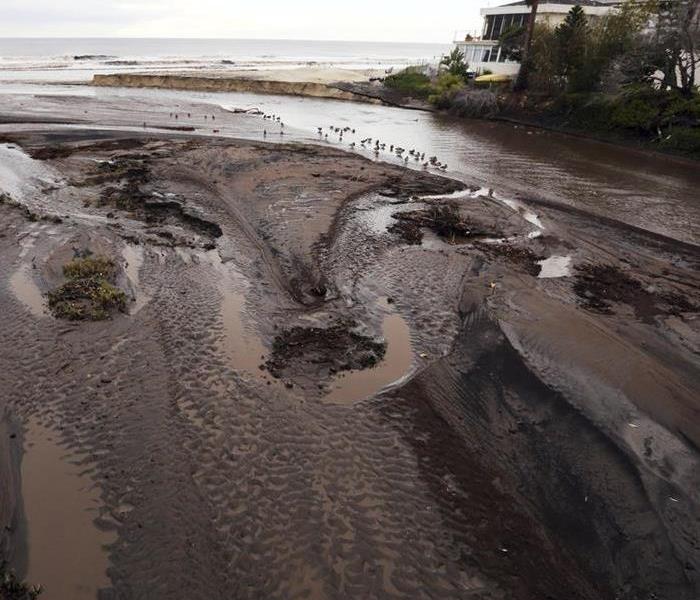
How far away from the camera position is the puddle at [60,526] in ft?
18.3

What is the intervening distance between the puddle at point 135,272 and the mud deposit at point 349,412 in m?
0.14

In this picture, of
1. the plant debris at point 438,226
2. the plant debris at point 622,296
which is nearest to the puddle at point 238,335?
the plant debris at point 438,226

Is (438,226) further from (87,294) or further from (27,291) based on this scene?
(27,291)

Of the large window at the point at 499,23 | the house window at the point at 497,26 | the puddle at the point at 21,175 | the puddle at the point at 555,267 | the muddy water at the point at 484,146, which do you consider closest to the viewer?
the puddle at the point at 555,267

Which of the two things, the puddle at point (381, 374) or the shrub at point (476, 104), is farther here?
the shrub at point (476, 104)

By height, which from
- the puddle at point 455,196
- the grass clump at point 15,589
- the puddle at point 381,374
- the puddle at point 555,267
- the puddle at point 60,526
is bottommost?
the puddle at point 60,526

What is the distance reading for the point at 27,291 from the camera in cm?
1130

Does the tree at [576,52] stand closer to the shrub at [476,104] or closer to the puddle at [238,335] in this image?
the shrub at [476,104]

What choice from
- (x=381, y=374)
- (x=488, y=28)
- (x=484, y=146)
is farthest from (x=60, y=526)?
(x=488, y=28)

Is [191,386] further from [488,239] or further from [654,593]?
[488,239]

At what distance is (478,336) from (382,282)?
3.13m

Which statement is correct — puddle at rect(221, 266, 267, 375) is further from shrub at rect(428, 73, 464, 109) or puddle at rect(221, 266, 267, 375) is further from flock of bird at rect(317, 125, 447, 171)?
shrub at rect(428, 73, 464, 109)

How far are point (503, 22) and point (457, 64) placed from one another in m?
6.49

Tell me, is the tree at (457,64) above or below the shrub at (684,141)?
above
